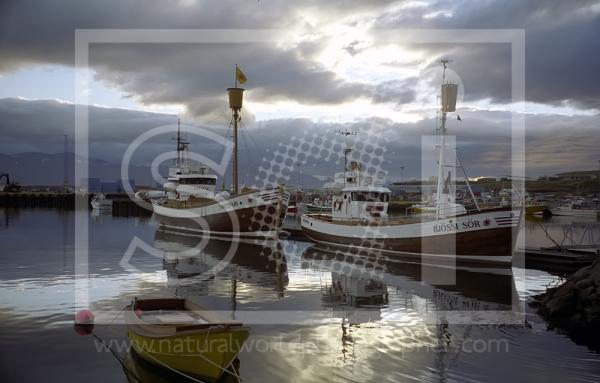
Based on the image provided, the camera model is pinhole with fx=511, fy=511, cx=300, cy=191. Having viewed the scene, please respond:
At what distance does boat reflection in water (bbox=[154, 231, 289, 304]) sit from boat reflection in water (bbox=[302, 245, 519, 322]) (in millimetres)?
2813

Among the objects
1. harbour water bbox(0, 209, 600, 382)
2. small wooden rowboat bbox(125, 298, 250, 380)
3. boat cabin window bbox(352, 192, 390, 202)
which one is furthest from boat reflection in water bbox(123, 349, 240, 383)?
boat cabin window bbox(352, 192, 390, 202)

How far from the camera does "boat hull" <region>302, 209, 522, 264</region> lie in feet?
99.8

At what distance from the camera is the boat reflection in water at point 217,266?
25281 millimetres

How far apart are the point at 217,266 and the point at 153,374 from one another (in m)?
18.8

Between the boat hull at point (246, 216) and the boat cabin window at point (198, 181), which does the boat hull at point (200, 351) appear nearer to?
the boat hull at point (246, 216)

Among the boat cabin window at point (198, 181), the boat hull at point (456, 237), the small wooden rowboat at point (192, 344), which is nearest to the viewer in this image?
the small wooden rowboat at point (192, 344)

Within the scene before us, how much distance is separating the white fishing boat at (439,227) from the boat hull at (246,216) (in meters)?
5.91

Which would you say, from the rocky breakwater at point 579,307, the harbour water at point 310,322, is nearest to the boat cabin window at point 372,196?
the harbour water at point 310,322

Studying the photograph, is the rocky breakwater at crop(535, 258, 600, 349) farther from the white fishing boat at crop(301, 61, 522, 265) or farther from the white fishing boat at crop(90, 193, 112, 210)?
the white fishing boat at crop(90, 193, 112, 210)

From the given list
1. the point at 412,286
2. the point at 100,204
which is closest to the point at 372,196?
the point at 412,286

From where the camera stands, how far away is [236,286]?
82.2 ft

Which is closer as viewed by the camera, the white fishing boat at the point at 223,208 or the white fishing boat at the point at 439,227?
the white fishing boat at the point at 439,227

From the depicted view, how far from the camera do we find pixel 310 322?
18.3 m

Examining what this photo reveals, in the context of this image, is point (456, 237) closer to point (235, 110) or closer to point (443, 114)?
point (443, 114)
